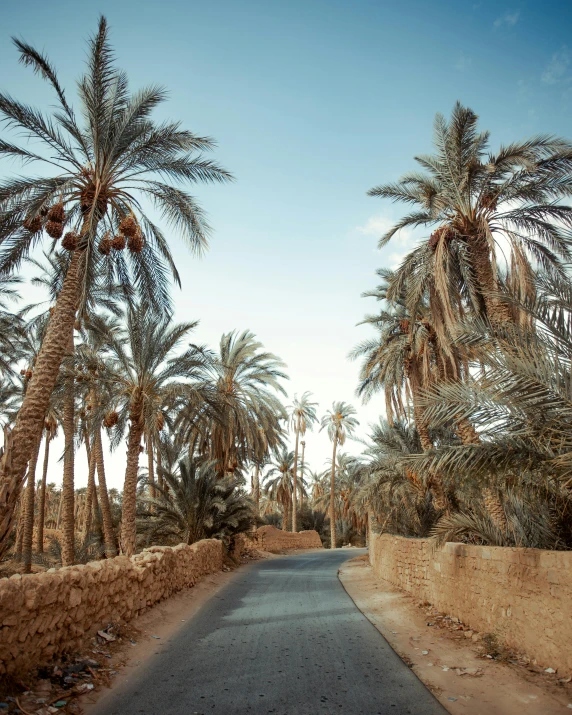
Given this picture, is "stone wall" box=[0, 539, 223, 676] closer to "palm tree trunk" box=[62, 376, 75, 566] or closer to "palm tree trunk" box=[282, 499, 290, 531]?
"palm tree trunk" box=[62, 376, 75, 566]

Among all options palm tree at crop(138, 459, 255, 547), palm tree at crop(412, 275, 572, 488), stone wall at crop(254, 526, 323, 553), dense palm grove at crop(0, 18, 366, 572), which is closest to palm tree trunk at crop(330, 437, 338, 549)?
stone wall at crop(254, 526, 323, 553)

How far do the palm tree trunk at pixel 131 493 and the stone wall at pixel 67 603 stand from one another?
13.2 ft

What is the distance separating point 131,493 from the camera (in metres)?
12.9

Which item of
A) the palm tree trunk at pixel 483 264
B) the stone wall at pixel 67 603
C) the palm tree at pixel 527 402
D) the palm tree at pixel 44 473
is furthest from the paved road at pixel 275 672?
the palm tree at pixel 44 473

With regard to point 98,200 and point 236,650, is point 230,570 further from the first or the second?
point 98,200

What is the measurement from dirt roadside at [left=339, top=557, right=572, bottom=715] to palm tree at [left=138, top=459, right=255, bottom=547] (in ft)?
30.7

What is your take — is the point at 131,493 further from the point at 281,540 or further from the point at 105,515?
the point at 281,540

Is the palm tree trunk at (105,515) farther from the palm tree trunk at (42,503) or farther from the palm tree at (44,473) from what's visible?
the palm tree trunk at (42,503)

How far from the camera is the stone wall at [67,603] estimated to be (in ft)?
14.2

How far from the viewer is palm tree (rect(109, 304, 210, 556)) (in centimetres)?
1300

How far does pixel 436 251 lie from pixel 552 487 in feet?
21.2

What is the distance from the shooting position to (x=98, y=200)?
9.38 meters

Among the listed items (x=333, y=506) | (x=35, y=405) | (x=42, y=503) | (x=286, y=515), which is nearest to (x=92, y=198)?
(x=35, y=405)

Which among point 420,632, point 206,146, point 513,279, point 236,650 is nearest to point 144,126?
point 206,146
